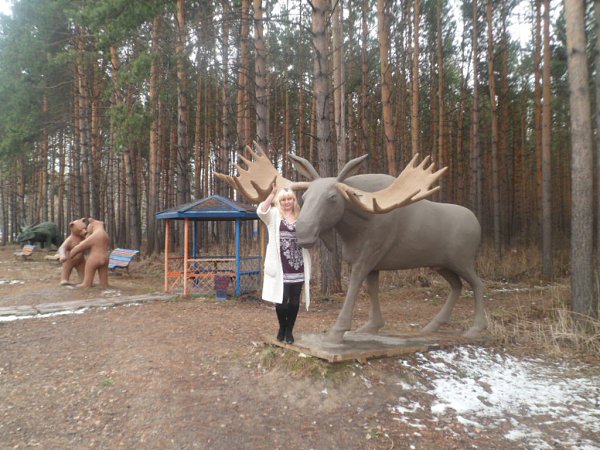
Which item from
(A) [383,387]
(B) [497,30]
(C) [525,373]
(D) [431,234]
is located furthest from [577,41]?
(B) [497,30]

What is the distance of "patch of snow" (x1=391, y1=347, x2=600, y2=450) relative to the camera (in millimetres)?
2883

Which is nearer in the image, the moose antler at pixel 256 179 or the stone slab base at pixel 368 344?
the stone slab base at pixel 368 344

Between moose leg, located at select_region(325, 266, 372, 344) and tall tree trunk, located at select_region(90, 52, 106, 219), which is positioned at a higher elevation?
tall tree trunk, located at select_region(90, 52, 106, 219)

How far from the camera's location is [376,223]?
12.5 feet

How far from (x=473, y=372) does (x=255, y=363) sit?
6.20ft

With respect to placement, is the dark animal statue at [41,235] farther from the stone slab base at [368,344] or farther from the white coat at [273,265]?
the white coat at [273,265]

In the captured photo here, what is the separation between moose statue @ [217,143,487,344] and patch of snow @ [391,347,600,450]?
2.12 ft

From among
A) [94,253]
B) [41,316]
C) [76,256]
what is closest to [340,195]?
[41,316]

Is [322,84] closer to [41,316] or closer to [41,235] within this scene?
[41,316]

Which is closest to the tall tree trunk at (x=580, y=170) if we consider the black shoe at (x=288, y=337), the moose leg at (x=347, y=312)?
the moose leg at (x=347, y=312)

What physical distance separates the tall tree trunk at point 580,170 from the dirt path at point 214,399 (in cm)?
187

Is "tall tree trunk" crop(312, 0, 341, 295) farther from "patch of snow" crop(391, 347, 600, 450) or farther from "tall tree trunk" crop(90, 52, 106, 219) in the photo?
"tall tree trunk" crop(90, 52, 106, 219)

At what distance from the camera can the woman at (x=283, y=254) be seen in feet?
11.8

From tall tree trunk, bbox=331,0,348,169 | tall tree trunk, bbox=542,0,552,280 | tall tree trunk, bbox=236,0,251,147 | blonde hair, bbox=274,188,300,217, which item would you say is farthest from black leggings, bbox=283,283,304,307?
tall tree trunk, bbox=542,0,552,280
